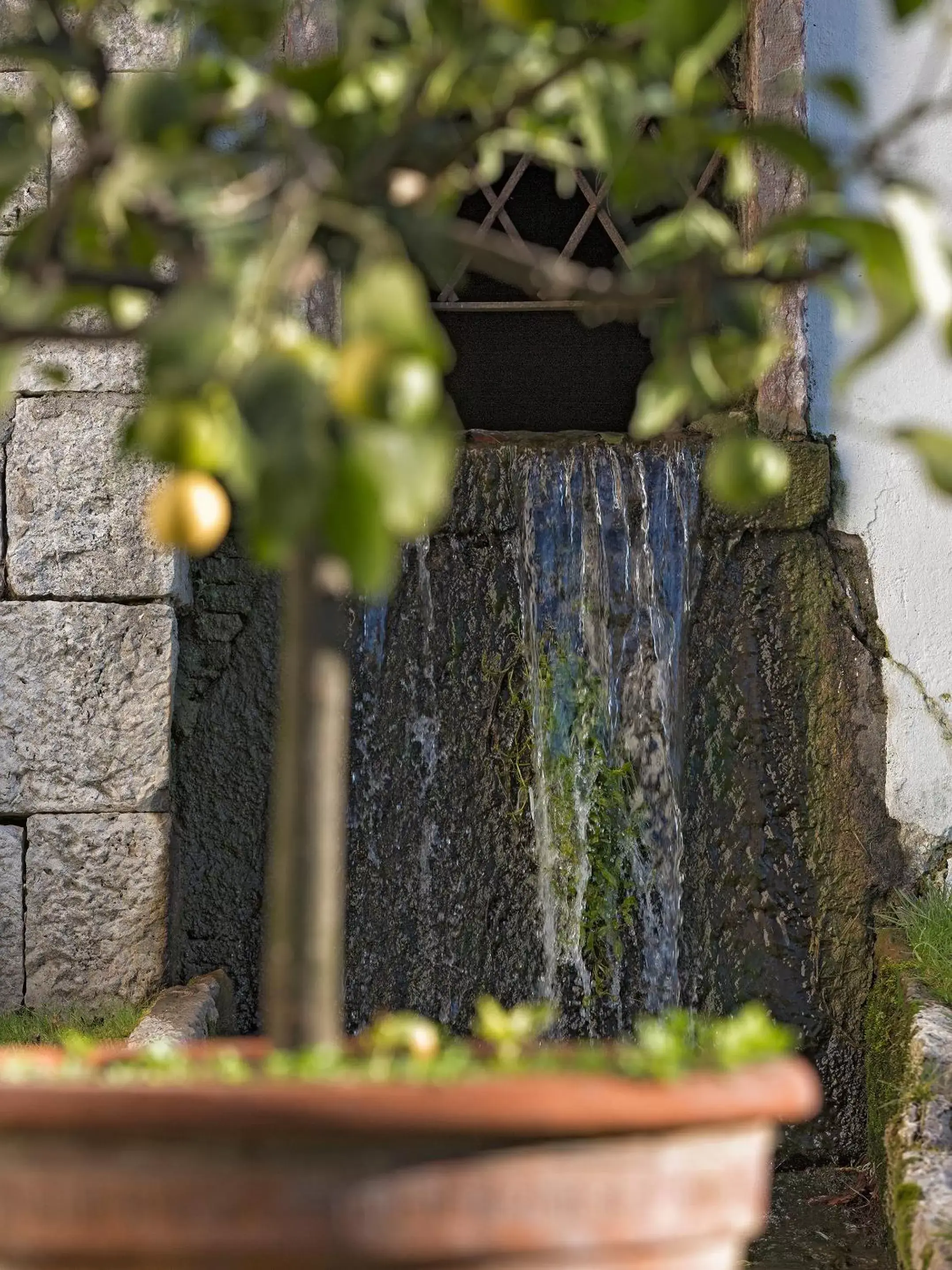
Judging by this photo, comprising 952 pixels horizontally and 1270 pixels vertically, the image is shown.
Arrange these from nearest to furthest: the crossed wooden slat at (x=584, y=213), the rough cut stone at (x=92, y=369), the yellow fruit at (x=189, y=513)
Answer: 1. the yellow fruit at (x=189, y=513)
2. the rough cut stone at (x=92, y=369)
3. the crossed wooden slat at (x=584, y=213)

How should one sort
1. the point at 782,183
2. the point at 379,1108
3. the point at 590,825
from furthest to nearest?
the point at 782,183 → the point at 590,825 → the point at 379,1108

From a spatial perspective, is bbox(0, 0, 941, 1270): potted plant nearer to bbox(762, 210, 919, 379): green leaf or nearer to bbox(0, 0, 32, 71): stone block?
bbox(762, 210, 919, 379): green leaf

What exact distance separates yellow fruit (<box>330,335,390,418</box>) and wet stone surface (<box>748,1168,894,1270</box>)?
2350mm

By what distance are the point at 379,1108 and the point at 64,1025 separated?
7.90 ft

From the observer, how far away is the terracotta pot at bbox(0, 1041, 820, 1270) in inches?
35.7

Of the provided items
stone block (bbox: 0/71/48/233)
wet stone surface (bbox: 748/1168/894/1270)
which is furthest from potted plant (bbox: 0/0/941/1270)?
stone block (bbox: 0/71/48/233)

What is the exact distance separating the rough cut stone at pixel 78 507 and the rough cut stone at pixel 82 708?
68 mm

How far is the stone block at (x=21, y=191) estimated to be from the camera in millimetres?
3324

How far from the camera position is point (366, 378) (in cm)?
82

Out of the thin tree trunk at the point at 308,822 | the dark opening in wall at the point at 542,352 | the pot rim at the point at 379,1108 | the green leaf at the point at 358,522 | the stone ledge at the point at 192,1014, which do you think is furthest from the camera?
the dark opening in wall at the point at 542,352

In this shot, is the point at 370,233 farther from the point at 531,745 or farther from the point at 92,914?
the point at 531,745

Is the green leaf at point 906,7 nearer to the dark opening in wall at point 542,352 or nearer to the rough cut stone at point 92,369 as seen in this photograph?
the rough cut stone at point 92,369

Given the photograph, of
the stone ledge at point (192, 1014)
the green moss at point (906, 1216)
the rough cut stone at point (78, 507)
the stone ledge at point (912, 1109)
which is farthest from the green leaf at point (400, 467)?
the rough cut stone at point (78, 507)

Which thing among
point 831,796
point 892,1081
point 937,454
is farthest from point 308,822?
point 831,796
